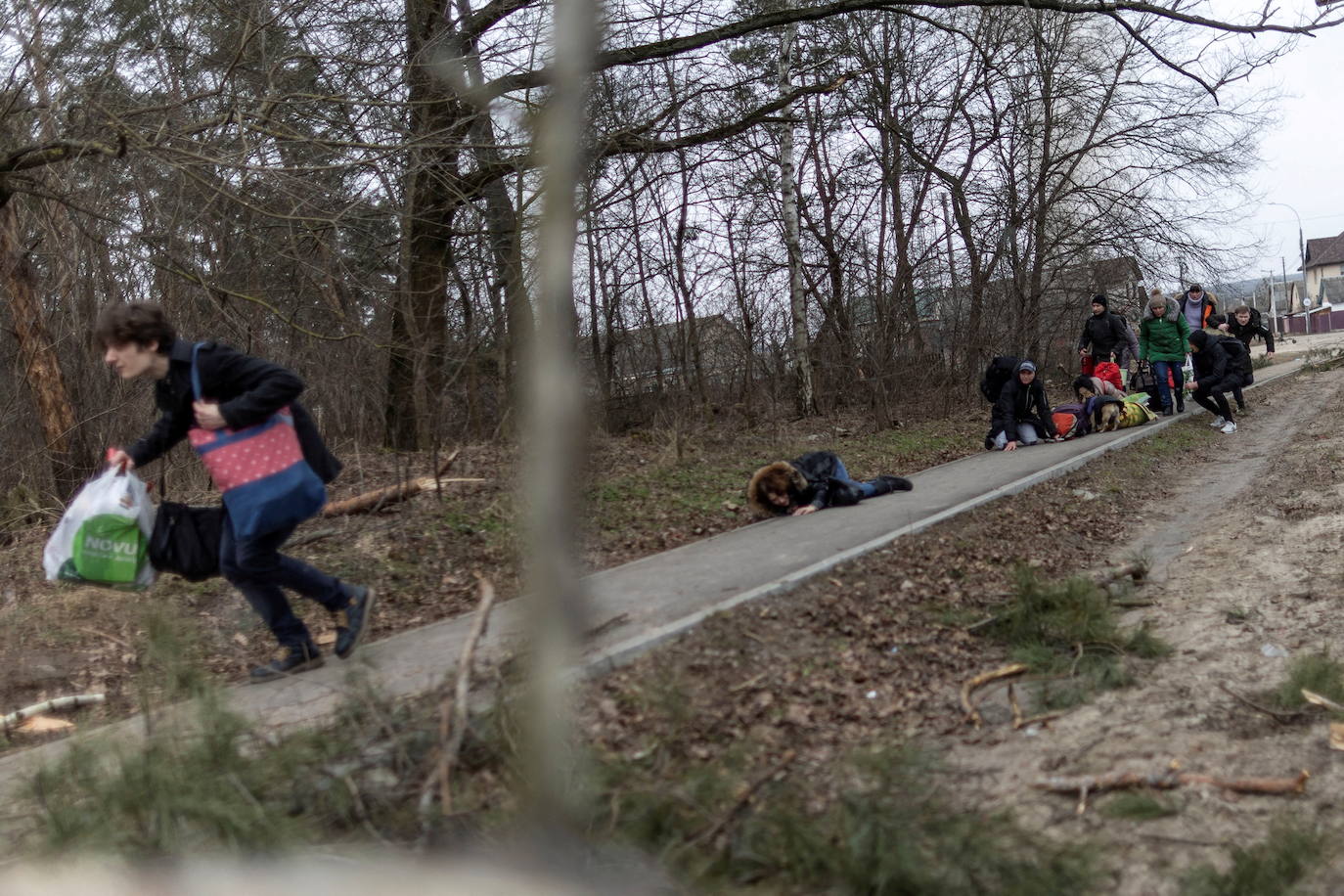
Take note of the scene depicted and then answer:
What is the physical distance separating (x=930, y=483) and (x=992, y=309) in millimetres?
9506

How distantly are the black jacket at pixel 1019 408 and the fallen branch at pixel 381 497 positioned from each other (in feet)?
25.6

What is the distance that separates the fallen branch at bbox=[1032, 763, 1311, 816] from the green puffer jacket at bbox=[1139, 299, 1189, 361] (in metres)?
13.4

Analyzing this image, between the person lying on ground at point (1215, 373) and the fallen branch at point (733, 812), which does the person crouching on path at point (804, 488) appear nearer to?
the fallen branch at point (733, 812)

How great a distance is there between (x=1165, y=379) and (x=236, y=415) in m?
15.1

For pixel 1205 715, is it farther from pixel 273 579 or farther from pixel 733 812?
pixel 273 579

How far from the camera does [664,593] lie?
6.55 metres

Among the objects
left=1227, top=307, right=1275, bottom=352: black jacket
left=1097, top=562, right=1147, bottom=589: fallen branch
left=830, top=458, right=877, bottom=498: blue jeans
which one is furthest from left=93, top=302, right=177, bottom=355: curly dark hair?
left=1227, top=307, right=1275, bottom=352: black jacket

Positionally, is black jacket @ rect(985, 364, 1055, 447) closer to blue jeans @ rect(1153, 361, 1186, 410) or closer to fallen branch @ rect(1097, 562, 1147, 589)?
blue jeans @ rect(1153, 361, 1186, 410)

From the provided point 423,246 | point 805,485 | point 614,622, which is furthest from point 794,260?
point 614,622

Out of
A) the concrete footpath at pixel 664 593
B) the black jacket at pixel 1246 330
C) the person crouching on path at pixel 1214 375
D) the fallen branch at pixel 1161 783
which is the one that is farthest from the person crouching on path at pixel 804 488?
the black jacket at pixel 1246 330

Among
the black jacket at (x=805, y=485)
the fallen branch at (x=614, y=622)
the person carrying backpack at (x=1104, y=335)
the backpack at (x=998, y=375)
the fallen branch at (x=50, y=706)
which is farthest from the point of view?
the person carrying backpack at (x=1104, y=335)

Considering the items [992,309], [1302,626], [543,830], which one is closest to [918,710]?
[1302,626]

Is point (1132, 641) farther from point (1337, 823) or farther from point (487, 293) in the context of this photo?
point (487, 293)

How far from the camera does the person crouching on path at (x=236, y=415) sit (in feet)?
16.1
